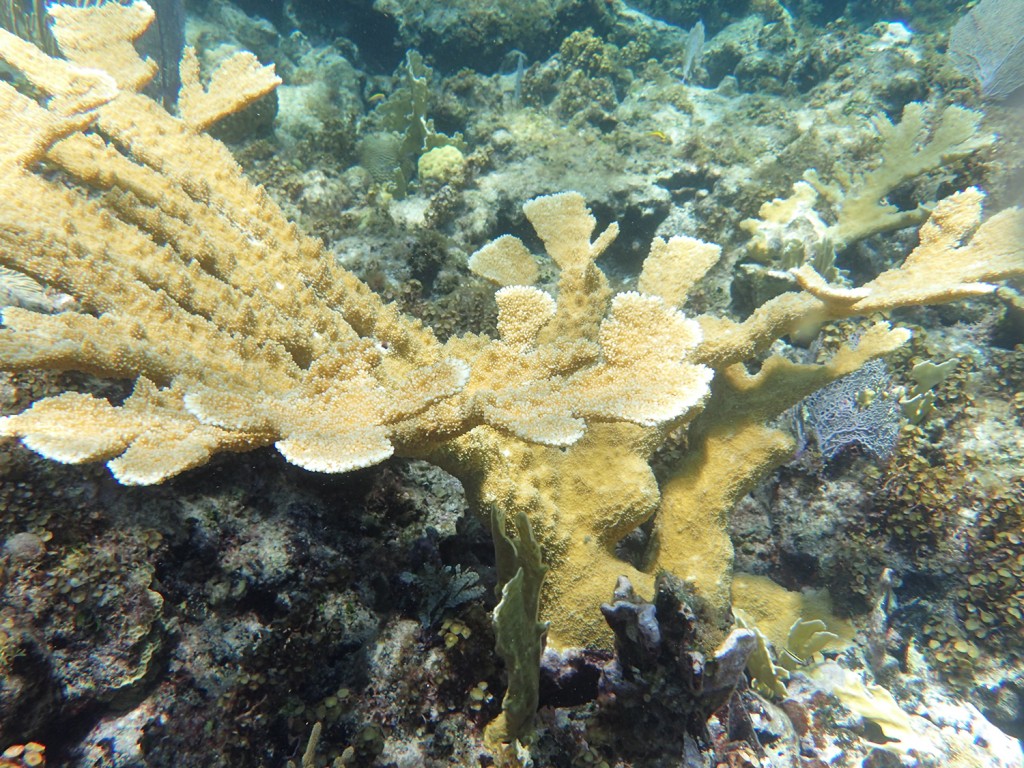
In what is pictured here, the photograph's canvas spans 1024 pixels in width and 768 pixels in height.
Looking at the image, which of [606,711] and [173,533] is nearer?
[173,533]

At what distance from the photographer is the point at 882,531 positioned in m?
4.44

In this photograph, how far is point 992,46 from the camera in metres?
8.40

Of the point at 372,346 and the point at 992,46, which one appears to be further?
the point at 992,46

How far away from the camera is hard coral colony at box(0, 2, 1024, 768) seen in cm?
203

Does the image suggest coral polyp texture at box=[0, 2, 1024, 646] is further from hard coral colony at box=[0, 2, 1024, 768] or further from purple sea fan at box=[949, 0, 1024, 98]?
purple sea fan at box=[949, 0, 1024, 98]

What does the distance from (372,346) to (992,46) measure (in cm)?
1211

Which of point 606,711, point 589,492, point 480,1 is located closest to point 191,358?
point 589,492

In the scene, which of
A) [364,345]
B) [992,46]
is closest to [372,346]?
[364,345]

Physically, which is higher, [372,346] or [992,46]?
[992,46]

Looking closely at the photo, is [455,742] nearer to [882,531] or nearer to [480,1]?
[882,531]

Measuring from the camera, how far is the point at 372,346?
257cm

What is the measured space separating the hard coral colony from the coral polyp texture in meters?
0.01

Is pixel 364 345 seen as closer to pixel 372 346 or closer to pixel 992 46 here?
pixel 372 346

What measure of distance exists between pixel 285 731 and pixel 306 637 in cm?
44
